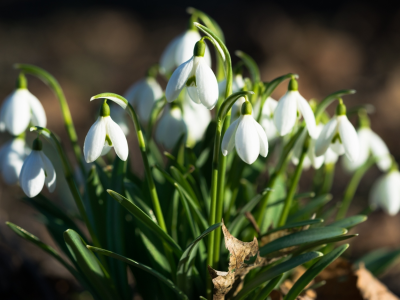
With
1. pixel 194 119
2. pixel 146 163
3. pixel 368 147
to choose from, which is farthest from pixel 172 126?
pixel 368 147

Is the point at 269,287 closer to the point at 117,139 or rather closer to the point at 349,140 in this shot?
the point at 349,140

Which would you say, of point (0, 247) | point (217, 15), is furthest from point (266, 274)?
point (217, 15)

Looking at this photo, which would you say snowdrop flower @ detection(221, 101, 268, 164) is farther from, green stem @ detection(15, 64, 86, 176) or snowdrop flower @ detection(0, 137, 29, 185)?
snowdrop flower @ detection(0, 137, 29, 185)

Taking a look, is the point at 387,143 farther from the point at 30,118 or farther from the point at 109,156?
the point at 30,118

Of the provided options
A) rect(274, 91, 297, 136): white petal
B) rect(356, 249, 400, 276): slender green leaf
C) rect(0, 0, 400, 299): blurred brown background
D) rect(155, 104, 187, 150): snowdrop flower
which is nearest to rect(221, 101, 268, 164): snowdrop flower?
rect(274, 91, 297, 136): white petal

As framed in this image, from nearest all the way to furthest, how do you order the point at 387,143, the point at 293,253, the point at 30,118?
1. the point at 293,253
2. the point at 30,118
3. the point at 387,143

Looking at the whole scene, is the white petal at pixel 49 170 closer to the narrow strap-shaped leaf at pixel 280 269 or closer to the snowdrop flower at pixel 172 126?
the snowdrop flower at pixel 172 126
